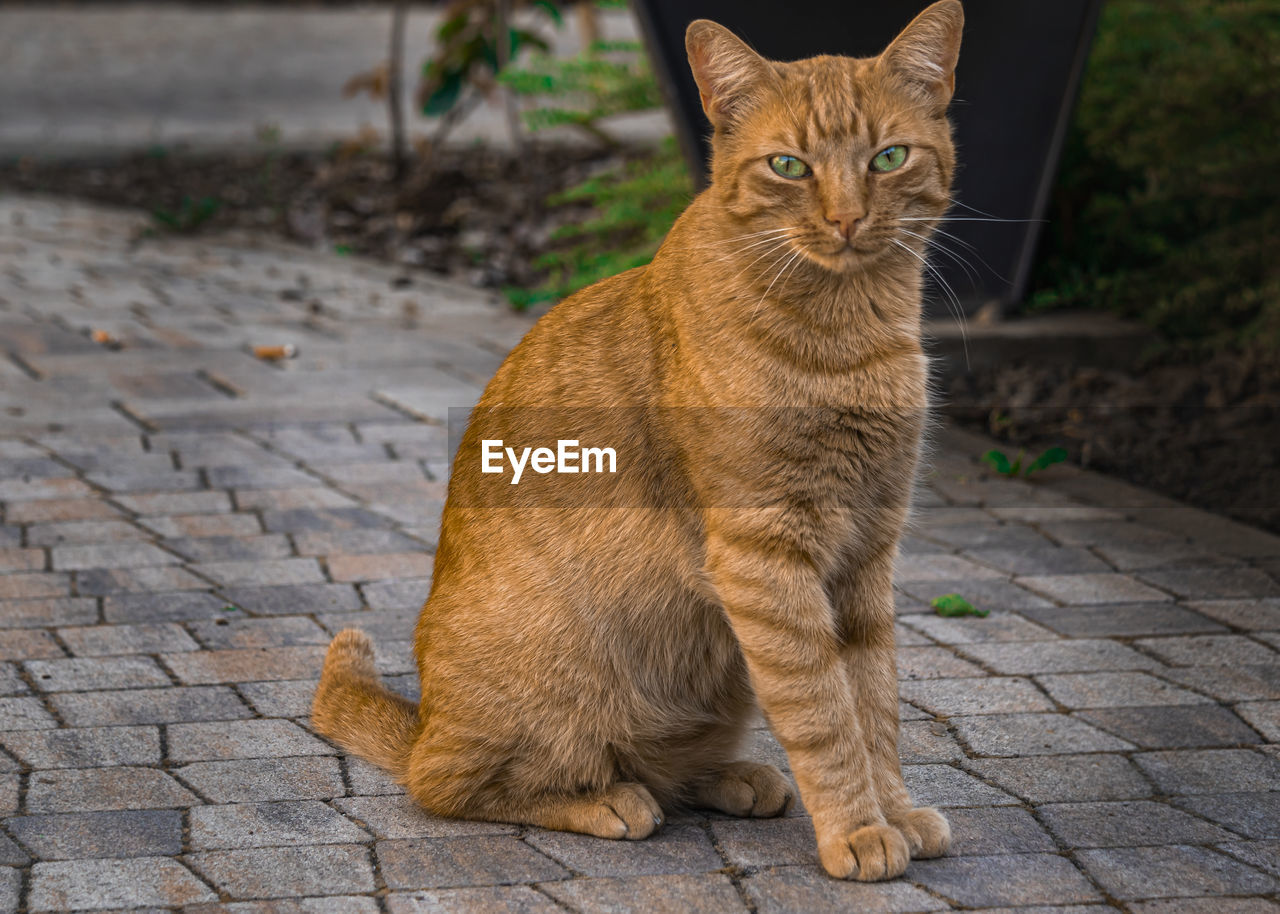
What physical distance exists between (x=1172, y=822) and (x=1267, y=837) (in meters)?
0.19

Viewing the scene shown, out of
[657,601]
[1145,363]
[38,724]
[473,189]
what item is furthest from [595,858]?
[473,189]

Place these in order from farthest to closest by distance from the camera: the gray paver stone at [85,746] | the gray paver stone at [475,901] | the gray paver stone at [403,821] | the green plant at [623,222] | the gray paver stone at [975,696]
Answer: the green plant at [623,222] → the gray paver stone at [975,696] → the gray paver stone at [85,746] → the gray paver stone at [403,821] → the gray paver stone at [475,901]

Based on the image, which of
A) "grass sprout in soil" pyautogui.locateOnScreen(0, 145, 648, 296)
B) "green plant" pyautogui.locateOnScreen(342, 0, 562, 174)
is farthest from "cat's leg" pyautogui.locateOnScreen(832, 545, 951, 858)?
"green plant" pyautogui.locateOnScreen(342, 0, 562, 174)

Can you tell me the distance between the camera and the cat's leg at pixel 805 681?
2.71 meters

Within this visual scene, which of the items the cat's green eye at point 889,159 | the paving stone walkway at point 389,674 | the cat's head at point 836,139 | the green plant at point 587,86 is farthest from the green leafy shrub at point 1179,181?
the cat's green eye at point 889,159

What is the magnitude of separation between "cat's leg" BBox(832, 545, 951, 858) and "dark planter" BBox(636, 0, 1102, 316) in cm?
381

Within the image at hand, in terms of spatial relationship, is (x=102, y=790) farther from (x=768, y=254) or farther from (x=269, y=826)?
(x=768, y=254)

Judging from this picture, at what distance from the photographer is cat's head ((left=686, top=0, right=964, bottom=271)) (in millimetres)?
2758

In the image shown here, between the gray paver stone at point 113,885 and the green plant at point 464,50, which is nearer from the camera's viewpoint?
the gray paver stone at point 113,885

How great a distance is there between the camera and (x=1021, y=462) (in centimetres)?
547

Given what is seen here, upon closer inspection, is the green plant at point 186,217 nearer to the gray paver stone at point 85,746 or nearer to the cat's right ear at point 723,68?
the gray paver stone at point 85,746

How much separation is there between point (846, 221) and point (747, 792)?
1262 mm

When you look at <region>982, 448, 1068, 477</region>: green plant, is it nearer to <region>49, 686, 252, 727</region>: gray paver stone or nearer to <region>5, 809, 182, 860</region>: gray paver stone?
<region>49, 686, 252, 727</region>: gray paver stone

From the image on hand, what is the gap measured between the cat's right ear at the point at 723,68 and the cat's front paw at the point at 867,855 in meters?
1.51
